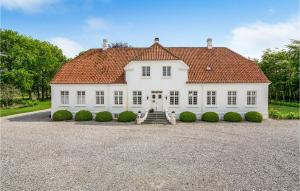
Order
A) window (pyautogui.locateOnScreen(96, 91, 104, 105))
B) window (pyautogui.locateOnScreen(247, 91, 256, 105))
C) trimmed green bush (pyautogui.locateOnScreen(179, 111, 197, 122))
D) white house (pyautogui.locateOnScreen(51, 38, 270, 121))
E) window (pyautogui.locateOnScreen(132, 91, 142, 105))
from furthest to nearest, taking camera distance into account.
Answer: window (pyautogui.locateOnScreen(96, 91, 104, 105)) → window (pyautogui.locateOnScreen(132, 91, 142, 105)) → window (pyautogui.locateOnScreen(247, 91, 256, 105)) → white house (pyautogui.locateOnScreen(51, 38, 270, 121)) → trimmed green bush (pyautogui.locateOnScreen(179, 111, 197, 122))

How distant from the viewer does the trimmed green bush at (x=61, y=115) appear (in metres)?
27.5

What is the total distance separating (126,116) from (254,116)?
1242 centimetres

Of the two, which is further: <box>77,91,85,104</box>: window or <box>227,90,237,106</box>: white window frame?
<box>77,91,85,104</box>: window

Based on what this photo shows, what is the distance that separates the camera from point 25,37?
51875 millimetres

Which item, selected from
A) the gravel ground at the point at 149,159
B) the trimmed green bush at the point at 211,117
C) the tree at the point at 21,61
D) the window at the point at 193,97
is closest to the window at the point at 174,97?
the window at the point at 193,97

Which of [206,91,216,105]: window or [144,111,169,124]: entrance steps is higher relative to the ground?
[206,91,216,105]: window

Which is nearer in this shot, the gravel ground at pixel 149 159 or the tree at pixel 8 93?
the gravel ground at pixel 149 159

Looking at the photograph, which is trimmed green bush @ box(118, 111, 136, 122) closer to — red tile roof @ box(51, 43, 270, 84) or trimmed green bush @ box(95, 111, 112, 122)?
trimmed green bush @ box(95, 111, 112, 122)

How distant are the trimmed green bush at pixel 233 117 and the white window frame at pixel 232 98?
168 centimetres

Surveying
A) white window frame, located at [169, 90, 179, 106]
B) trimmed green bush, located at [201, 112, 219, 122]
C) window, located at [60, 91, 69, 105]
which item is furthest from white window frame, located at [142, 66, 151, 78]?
window, located at [60, 91, 69, 105]

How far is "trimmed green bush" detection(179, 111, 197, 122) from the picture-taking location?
87.2 ft

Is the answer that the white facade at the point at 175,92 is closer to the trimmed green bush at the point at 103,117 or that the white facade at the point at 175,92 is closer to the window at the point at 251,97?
the window at the point at 251,97

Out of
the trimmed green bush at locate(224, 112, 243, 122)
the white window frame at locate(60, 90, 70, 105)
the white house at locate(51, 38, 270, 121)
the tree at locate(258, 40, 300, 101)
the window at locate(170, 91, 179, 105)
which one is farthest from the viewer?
the tree at locate(258, 40, 300, 101)

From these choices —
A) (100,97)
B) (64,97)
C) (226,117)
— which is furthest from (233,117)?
(64,97)
